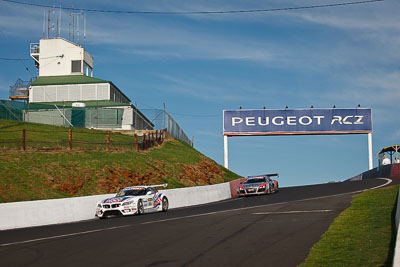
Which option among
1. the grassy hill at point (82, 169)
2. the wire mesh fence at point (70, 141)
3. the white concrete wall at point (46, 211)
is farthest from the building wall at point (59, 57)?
the white concrete wall at point (46, 211)

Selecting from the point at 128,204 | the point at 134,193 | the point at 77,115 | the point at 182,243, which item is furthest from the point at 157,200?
the point at 77,115

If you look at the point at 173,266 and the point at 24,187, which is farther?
the point at 24,187

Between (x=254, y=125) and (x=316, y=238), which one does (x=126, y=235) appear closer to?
(x=316, y=238)

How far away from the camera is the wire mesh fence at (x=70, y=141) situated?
36391 mm

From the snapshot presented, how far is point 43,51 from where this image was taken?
219 ft

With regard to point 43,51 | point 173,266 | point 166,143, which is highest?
point 43,51

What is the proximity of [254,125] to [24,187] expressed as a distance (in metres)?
33.2

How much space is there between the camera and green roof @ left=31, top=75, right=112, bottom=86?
61188 millimetres

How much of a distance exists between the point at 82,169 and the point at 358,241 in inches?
955

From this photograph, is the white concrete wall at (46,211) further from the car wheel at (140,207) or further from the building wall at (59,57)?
the building wall at (59,57)

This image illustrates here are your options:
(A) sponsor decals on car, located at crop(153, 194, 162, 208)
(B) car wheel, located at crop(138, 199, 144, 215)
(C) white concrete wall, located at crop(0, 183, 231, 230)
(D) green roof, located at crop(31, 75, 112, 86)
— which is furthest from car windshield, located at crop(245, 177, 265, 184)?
(D) green roof, located at crop(31, 75, 112, 86)

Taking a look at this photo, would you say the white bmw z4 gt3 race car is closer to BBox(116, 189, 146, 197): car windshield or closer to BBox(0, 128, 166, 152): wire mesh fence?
BBox(116, 189, 146, 197): car windshield

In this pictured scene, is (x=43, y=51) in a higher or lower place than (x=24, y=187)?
higher

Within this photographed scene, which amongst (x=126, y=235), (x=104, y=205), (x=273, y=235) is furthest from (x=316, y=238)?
(x=104, y=205)
